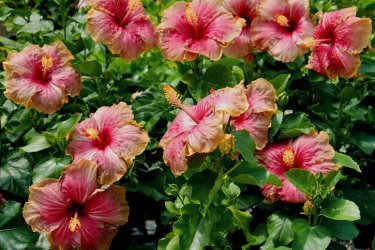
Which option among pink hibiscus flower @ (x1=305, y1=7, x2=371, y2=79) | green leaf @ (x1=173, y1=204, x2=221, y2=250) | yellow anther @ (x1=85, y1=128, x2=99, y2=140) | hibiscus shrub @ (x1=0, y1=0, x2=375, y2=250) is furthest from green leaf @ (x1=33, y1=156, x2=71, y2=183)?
pink hibiscus flower @ (x1=305, y1=7, x2=371, y2=79)

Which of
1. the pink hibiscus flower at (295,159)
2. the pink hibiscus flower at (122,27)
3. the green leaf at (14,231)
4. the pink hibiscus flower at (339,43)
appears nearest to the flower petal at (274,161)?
the pink hibiscus flower at (295,159)

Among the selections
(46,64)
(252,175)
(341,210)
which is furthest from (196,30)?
(341,210)

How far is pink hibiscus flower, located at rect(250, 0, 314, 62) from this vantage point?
83.2 inches

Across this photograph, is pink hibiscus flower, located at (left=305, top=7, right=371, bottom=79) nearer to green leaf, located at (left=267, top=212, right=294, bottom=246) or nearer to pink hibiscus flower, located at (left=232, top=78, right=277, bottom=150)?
pink hibiscus flower, located at (left=232, top=78, right=277, bottom=150)

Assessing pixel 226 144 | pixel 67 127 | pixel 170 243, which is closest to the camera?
pixel 226 144

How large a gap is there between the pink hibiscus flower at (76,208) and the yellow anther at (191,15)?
589mm

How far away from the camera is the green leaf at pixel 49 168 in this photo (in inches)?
76.2

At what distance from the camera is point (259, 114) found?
1.88m

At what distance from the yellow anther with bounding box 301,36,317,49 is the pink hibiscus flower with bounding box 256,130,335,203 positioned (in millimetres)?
307

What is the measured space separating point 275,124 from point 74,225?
0.67m

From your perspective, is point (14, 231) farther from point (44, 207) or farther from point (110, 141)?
point (110, 141)

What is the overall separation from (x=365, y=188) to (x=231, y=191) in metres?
0.68

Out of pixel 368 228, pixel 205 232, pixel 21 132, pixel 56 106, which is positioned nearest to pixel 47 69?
pixel 56 106

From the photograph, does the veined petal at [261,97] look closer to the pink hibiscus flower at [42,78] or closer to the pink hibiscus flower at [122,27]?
the pink hibiscus flower at [122,27]
